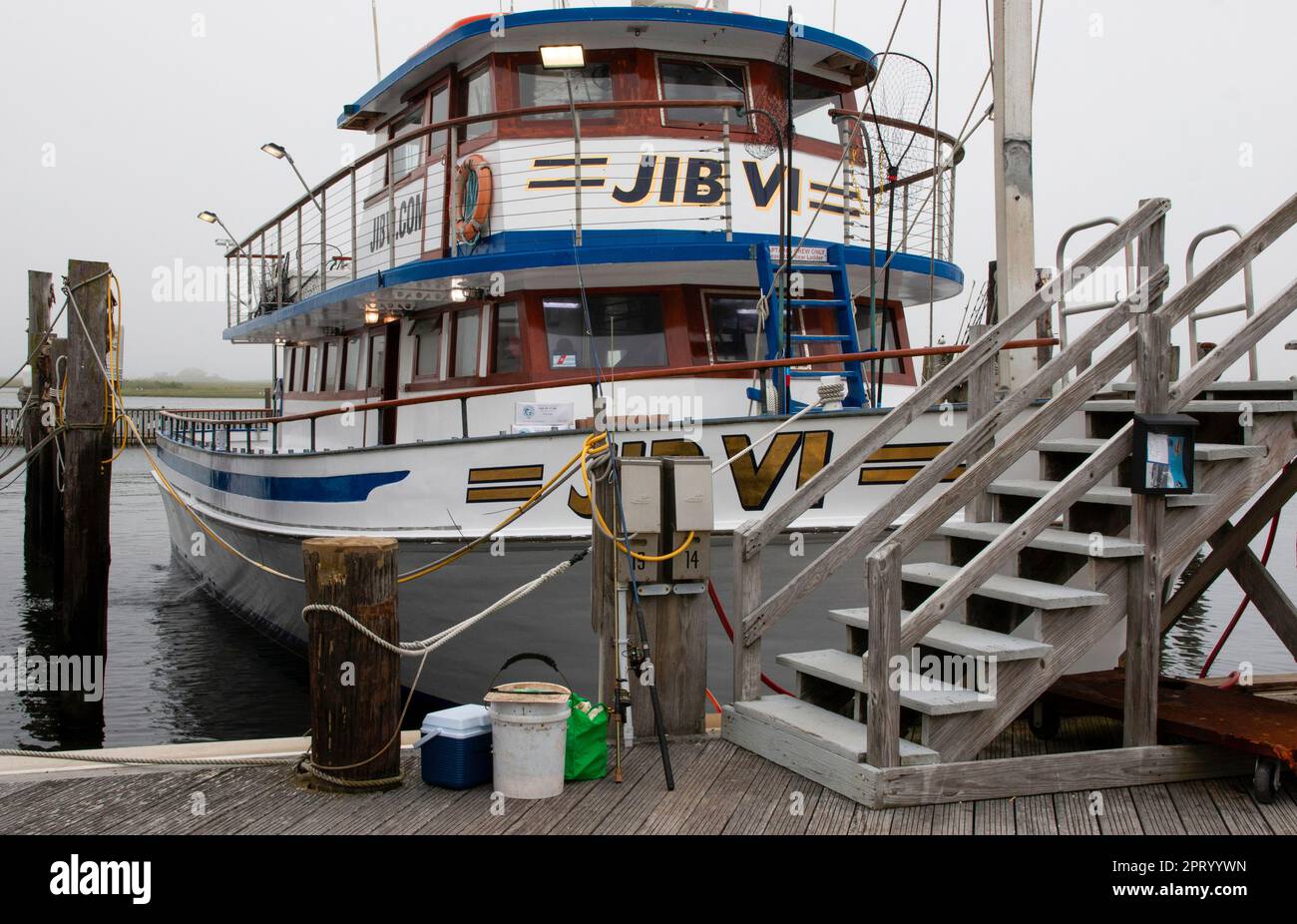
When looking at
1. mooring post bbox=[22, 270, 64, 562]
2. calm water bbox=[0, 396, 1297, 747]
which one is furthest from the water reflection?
mooring post bbox=[22, 270, 64, 562]

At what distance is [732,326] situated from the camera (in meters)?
9.62

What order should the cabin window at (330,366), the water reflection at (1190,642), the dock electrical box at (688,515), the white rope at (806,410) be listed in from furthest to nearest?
the water reflection at (1190,642) → the cabin window at (330,366) → the white rope at (806,410) → the dock electrical box at (688,515)

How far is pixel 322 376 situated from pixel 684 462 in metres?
8.95

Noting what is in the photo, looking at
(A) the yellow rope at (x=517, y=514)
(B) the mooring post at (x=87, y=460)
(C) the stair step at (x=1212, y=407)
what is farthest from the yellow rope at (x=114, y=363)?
(C) the stair step at (x=1212, y=407)

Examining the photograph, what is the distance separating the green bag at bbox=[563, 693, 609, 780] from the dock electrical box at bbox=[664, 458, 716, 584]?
2.82ft

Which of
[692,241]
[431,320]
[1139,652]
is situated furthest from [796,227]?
[1139,652]

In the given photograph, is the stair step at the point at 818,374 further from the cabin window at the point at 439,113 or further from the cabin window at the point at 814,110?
the cabin window at the point at 439,113

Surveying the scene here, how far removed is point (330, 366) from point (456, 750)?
933cm

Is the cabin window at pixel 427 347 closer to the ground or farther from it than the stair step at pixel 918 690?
farther from it

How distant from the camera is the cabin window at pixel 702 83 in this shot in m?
10.3

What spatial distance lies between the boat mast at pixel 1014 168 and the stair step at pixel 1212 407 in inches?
53.0

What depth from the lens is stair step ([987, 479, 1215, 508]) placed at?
4.94 m

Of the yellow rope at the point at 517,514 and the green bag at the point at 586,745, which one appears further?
the yellow rope at the point at 517,514

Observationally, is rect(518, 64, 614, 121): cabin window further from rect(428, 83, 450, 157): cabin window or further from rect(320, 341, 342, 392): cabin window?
rect(320, 341, 342, 392): cabin window
